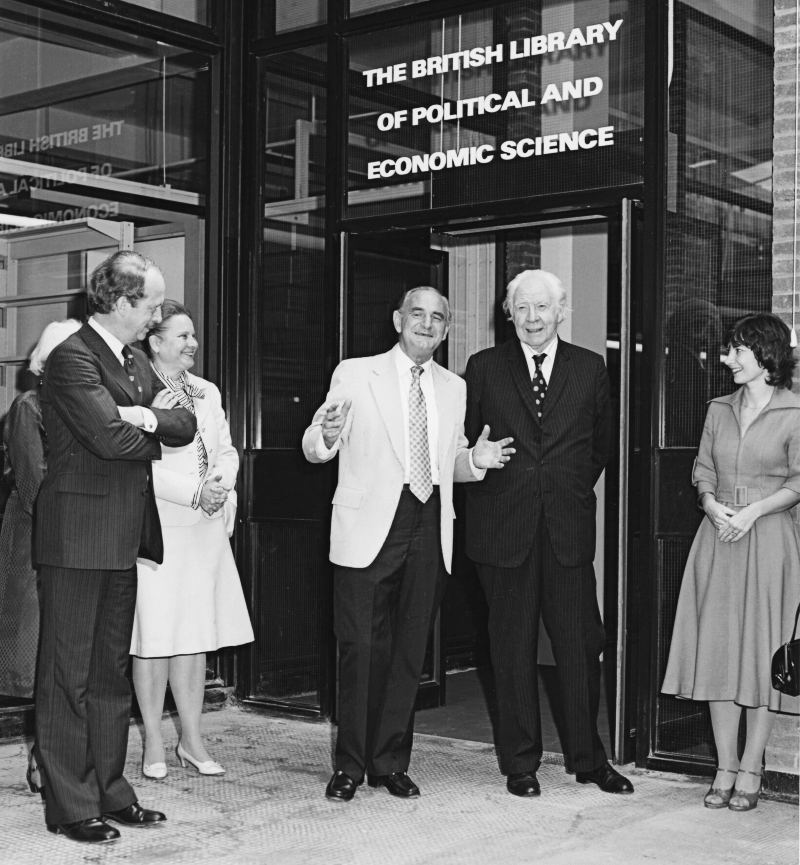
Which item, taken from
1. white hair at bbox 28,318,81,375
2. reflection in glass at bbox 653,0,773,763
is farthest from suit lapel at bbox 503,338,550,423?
white hair at bbox 28,318,81,375

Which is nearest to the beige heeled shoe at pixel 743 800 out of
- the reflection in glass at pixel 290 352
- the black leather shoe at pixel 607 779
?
the black leather shoe at pixel 607 779

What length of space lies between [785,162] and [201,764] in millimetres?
3372

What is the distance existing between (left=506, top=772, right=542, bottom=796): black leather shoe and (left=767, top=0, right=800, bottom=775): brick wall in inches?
71.8

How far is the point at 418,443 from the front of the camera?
5.13 metres

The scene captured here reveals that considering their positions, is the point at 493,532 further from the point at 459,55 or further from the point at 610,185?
the point at 459,55

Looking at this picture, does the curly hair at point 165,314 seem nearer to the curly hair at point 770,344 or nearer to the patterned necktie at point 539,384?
the patterned necktie at point 539,384

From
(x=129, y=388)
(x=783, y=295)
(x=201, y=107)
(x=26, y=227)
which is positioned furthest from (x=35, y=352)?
(x=783, y=295)

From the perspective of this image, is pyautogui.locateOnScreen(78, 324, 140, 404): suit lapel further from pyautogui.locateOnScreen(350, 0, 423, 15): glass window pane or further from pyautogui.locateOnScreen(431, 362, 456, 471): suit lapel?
pyautogui.locateOnScreen(350, 0, 423, 15): glass window pane

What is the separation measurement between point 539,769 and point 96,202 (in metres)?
3.40

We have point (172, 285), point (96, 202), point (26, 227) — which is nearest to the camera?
point (26, 227)

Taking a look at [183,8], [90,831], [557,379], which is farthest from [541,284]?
[183,8]

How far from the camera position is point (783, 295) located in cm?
520

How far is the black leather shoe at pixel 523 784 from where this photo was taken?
201 inches

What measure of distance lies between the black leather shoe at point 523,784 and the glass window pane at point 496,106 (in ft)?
8.15
